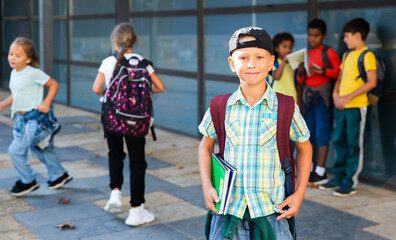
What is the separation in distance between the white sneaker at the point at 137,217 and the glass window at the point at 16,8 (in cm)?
1257

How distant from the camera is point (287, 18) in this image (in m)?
8.32

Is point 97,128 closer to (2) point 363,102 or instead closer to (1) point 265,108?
(2) point 363,102

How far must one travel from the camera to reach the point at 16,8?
17766 mm

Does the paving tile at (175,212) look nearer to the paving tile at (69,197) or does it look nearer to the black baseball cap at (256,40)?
the paving tile at (69,197)

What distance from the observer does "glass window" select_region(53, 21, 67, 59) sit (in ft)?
49.4

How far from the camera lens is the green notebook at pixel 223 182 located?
2.90m

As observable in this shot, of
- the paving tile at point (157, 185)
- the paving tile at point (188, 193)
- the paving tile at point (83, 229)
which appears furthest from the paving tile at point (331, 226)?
the paving tile at point (157, 185)

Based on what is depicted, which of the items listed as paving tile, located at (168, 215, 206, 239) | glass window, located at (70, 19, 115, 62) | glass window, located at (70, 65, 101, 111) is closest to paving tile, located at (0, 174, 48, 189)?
paving tile, located at (168, 215, 206, 239)

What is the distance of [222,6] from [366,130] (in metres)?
3.44

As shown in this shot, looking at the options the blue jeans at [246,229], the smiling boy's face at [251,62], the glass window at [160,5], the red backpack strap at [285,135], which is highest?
the glass window at [160,5]

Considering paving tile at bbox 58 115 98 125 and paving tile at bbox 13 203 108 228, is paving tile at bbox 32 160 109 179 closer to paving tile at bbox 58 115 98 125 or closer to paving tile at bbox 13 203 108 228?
paving tile at bbox 13 203 108 228

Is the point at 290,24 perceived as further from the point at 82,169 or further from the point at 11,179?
the point at 11,179

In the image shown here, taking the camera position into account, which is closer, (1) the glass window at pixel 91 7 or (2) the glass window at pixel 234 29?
(2) the glass window at pixel 234 29

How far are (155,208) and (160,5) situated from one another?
588cm
